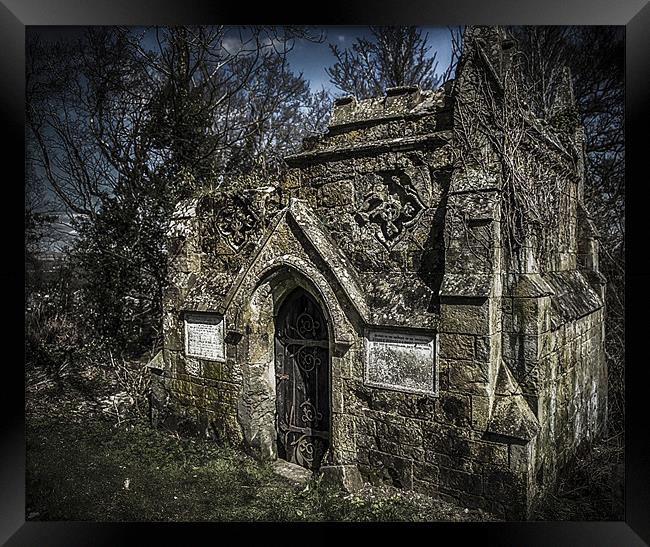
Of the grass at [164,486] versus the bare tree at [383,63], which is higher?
the bare tree at [383,63]

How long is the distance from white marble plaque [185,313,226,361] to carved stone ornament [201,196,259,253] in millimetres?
894

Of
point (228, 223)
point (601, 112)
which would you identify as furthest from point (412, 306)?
point (228, 223)

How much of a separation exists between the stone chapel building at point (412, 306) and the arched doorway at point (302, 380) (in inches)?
0.8

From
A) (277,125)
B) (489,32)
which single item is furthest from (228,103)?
(489,32)

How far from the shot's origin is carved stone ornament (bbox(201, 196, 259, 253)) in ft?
18.9

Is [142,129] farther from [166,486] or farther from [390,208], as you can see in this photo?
[166,486]

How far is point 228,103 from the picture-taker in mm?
6891

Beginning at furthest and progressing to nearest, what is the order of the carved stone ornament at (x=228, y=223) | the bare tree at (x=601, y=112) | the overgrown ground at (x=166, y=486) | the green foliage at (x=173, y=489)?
the carved stone ornament at (x=228, y=223)
the green foliage at (x=173, y=489)
the overgrown ground at (x=166, y=486)
the bare tree at (x=601, y=112)

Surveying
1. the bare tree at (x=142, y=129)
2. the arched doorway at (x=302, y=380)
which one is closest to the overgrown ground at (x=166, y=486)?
the arched doorway at (x=302, y=380)

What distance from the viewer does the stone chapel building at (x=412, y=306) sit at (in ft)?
13.3

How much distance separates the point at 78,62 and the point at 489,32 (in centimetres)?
429

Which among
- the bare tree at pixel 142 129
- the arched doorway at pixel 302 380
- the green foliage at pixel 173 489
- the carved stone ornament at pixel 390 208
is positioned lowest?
the green foliage at pixel 173 489
